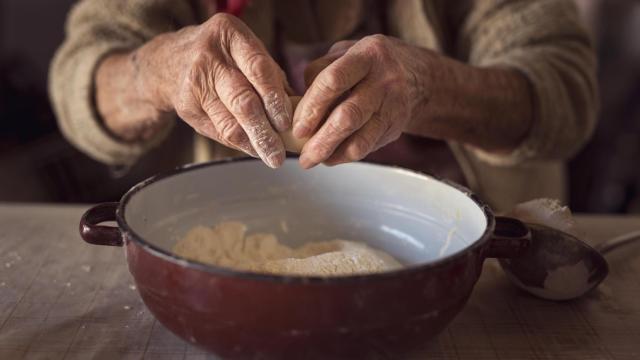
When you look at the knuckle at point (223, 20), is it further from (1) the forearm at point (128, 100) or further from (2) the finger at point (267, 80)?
(1) the forearm at point (128, 100)

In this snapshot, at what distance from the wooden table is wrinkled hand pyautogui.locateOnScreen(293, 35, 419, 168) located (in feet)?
0.55

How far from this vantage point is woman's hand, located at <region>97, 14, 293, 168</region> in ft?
1.76

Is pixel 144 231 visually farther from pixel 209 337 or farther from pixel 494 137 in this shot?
pixel 494 137

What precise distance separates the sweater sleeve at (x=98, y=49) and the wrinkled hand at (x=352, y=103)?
363 mm

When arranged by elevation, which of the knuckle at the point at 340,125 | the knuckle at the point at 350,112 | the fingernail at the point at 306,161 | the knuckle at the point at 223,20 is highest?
the knuckle at the point at 223,20

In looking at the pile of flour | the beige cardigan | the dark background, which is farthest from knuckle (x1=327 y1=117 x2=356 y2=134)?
the dark background

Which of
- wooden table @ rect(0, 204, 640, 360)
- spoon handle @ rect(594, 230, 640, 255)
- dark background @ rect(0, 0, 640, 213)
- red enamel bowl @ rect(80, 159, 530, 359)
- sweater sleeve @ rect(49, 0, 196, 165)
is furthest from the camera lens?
dark background @ rect(0, 0, 640, 213)

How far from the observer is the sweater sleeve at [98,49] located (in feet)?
2.89

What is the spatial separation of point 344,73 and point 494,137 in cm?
41

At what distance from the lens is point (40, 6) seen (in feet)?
5.25

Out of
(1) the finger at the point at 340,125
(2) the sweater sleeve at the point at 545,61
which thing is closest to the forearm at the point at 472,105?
(2) the sweater sleeve at the point at 545,61

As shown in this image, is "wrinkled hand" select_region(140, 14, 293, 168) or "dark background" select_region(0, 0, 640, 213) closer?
"wrinkled hand" select_region(140, 14, 293, 168)

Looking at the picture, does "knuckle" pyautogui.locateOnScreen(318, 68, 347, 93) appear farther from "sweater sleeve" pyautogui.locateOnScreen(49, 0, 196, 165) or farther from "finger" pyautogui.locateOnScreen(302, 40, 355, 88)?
"sweater sleeve" pyautogui.locateOnScreen(49, 0, 196, 165)

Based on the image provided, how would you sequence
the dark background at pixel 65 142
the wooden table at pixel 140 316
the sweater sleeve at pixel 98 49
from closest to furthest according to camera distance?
the wooden table at pixel 140 316 < the sweater sleeve at pixel 98 49 < the dark background at pixel 65 142
